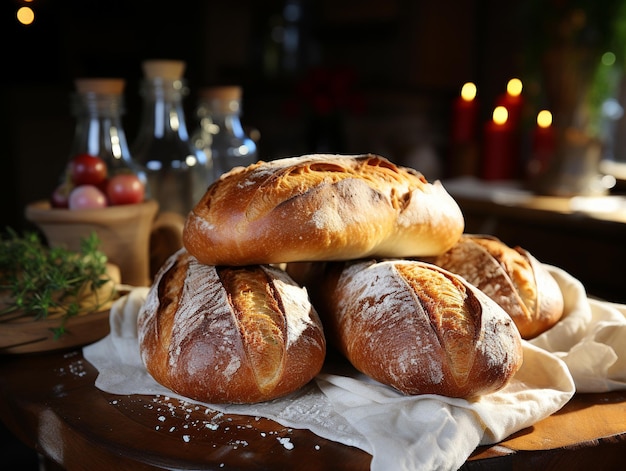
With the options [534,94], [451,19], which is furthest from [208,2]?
[534,94]

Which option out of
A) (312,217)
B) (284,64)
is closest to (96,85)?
(312,217)

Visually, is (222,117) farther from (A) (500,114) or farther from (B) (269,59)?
(B) (269,59)

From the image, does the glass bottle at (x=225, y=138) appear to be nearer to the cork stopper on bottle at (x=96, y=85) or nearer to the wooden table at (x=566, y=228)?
the cork stopper on bottle at (x=96, y=85)

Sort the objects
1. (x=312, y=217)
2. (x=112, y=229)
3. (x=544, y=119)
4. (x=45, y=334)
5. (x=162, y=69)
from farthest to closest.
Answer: (x=544, y=119), (x=162, y=69), (x=112, y=229), (x=45, y=334), (x=312, y=217)

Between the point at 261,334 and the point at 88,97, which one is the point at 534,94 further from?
the point at 261,334

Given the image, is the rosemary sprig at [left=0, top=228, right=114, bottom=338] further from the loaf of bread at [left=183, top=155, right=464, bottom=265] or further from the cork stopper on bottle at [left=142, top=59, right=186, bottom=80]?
the cork stopper on bottle at [left=142, top=59, right=186, bottom=80]

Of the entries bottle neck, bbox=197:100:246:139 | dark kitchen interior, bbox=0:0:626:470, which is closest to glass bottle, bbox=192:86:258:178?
bottle neck, bbox=197:100:246:139
